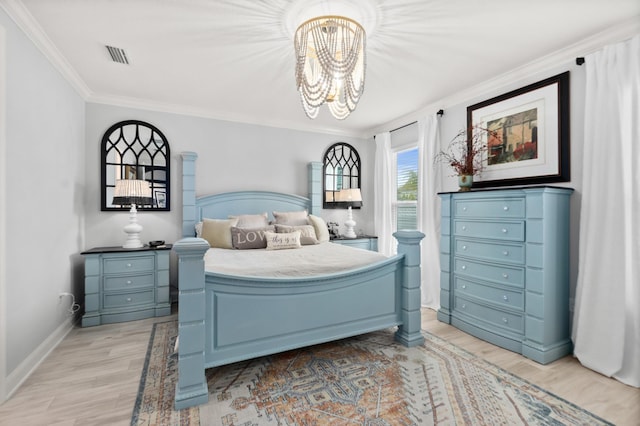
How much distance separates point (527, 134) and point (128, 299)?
430 cm

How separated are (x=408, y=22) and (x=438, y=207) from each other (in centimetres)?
216

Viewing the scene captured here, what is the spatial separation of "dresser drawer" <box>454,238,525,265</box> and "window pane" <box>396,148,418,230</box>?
1184 millimetres

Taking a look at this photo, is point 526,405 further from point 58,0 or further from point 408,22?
point 58,0

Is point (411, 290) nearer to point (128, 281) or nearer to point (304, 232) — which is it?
point (304, 232)

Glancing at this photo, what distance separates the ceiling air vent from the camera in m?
2.50

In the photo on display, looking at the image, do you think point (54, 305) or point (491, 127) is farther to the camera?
point (491, 127)

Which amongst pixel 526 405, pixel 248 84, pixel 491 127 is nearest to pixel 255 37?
pixel 248 84

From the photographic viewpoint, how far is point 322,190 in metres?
4.80

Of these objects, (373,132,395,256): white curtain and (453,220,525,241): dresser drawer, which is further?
(373,132,395,256): white curtain

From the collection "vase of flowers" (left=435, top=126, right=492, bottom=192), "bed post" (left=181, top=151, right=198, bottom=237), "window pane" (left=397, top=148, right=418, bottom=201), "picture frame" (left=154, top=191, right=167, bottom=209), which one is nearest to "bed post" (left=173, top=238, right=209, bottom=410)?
"bed post" (left=181, top=151, right=198, bottom=237)

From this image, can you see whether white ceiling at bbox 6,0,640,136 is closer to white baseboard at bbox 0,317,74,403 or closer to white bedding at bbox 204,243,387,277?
white bedding at bbox 204,243,387,277

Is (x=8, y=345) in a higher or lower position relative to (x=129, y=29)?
lower

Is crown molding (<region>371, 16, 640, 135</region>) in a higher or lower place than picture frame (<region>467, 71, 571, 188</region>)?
higher

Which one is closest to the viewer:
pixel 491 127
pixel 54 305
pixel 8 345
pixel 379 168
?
pixel 8 345
